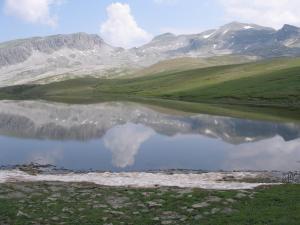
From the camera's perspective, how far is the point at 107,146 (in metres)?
77.6

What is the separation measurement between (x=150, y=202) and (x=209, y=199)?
392 centimetres

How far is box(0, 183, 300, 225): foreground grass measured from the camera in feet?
83.0

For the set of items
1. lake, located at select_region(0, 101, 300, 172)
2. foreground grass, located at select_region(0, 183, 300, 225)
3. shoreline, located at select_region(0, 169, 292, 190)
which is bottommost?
foreground grass, located at select_region(0, 183, 300, 225)

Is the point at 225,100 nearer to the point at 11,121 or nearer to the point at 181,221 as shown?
the point at 11,121

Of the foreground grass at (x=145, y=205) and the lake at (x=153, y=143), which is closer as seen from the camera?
the foreground grass at (x=145, y=205)

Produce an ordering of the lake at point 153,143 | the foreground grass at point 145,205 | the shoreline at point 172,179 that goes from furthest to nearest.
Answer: the lake at point 153,143 < the shoreline at point 172,179 < the foreground grass at point 145,205

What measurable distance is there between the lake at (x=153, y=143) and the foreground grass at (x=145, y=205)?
71.5 feet

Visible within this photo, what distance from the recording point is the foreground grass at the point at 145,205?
25.3m

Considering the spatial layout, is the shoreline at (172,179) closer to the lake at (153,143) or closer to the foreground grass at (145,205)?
the foreground grass at (145,205)

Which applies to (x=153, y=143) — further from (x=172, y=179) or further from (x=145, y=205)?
(x=145, y=205)

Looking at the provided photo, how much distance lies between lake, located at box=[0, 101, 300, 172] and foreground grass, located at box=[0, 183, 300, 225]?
71.5 feet

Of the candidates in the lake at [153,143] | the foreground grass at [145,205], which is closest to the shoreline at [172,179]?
the foreground grass at [145,205]

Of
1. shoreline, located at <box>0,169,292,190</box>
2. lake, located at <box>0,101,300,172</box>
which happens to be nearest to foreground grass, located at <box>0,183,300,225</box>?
shoreline, located at <box>0,169,292,190</box>

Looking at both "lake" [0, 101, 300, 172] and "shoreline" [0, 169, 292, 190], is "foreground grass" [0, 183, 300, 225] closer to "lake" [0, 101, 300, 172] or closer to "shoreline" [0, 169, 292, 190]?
"shoreline" [0, 169, 292, 190]
